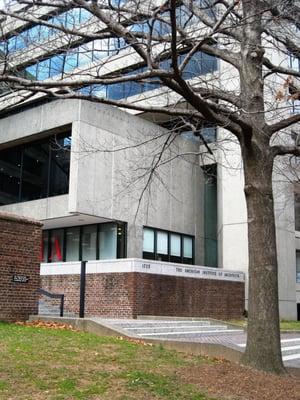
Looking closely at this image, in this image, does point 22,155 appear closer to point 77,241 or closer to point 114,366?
point 77,241

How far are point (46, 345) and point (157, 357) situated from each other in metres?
A: 2.07

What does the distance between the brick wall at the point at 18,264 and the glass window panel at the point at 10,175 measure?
12.5 metres

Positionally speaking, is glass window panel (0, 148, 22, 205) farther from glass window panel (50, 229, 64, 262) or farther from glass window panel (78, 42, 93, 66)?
glass window panel (78, 42, 93, 66)

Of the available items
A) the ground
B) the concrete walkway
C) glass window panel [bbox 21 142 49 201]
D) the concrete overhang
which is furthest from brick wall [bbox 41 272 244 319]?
the ground

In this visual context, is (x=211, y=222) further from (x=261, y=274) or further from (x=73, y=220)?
(x=261, y=274)

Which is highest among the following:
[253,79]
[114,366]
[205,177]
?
[205,177]

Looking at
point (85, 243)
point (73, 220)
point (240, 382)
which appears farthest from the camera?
point (85, 243)

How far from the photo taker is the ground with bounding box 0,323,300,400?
7.34 m

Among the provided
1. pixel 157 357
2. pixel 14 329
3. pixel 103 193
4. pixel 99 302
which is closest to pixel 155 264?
pixel 99 302

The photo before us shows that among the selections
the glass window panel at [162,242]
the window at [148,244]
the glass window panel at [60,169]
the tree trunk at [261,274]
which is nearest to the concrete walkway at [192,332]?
the tree trunk at [261,274]

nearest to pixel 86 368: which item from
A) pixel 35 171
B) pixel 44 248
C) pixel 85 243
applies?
pixel 85 243

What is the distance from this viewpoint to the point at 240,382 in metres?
8.59

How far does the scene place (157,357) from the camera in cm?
1023

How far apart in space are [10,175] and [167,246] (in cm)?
887
